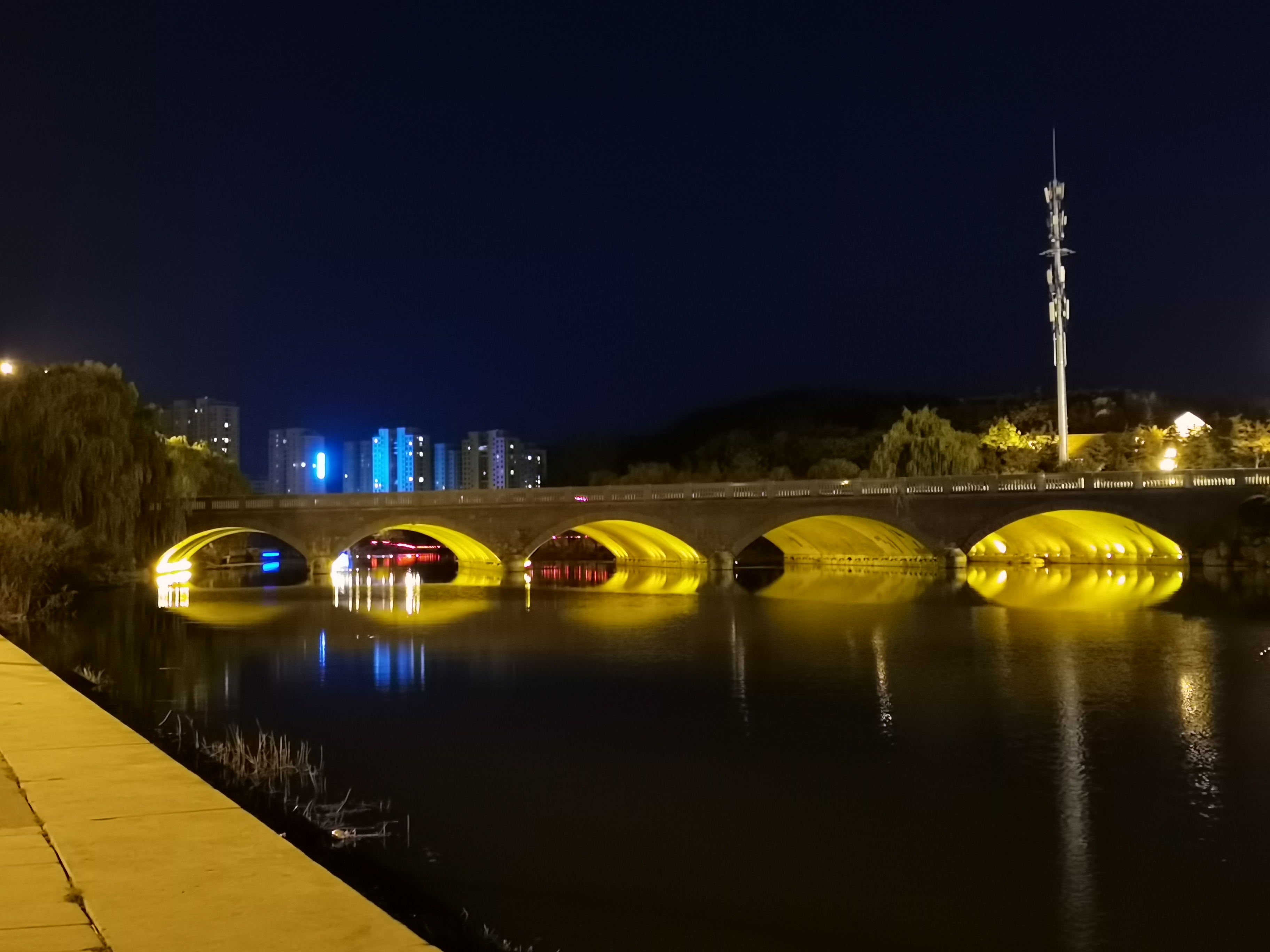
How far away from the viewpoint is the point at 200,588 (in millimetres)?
43906

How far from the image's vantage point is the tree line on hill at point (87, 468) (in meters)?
35.4

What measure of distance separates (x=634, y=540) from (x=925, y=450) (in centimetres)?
1511

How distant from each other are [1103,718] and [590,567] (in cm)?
4709

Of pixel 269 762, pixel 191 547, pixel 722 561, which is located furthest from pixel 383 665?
pixel 191 547

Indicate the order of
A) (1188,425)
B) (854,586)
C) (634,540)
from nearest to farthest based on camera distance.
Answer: (854,586), (634,540), (1188,425)

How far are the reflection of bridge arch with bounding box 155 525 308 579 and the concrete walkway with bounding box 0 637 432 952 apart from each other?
36.8m

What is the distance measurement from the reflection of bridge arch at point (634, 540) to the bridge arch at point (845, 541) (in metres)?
3.19

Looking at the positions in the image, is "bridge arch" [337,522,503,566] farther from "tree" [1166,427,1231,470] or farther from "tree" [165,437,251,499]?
"tree" [1166,427,1231,470]

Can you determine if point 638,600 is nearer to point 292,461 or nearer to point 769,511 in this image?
point 769,511

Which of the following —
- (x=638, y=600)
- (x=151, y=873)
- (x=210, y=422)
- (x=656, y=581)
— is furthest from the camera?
(x=210, y=422)

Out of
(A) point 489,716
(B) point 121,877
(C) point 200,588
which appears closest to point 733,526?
(C) point 200,588

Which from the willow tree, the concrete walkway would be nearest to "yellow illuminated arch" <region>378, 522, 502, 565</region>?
the willow tree

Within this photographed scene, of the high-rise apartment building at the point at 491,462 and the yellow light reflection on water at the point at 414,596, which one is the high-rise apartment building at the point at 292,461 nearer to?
the high-rise apartment building at the point at 491,462

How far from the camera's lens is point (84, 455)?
3634 centimetres
